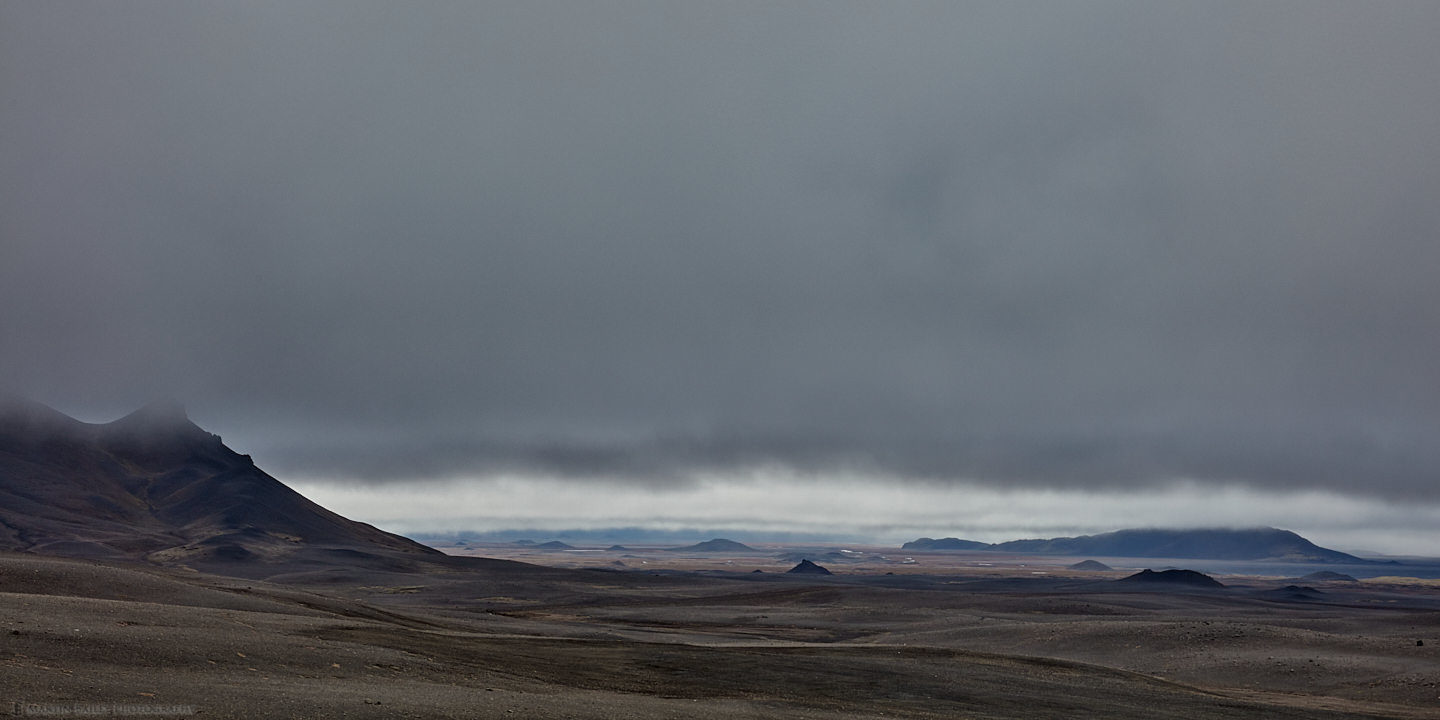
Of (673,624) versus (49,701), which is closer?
(49,701)

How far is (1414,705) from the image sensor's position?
38656 mm

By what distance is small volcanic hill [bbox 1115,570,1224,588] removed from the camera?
15934cm

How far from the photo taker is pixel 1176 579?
167375 millimetres

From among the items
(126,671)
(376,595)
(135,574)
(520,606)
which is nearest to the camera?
Result: (126,671)

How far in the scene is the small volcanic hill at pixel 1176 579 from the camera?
159m

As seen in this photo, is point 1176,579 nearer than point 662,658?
No

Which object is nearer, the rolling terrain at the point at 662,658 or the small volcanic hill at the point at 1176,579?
the rolling terrain at the point at 662,658

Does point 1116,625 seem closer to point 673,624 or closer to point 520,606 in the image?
point 673,624

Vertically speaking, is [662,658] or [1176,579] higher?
[662,658]

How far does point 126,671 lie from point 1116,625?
54277 mm

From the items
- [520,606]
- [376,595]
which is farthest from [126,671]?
[376,595]

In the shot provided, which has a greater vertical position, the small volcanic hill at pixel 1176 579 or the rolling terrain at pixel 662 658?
the rolling terrain at pixel 662 658

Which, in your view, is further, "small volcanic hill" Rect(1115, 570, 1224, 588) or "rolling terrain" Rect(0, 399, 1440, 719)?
"small volcanic hill" Rect(1115, 570, 1224, 588)

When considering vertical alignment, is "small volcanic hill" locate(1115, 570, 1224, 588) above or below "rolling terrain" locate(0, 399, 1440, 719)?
below
